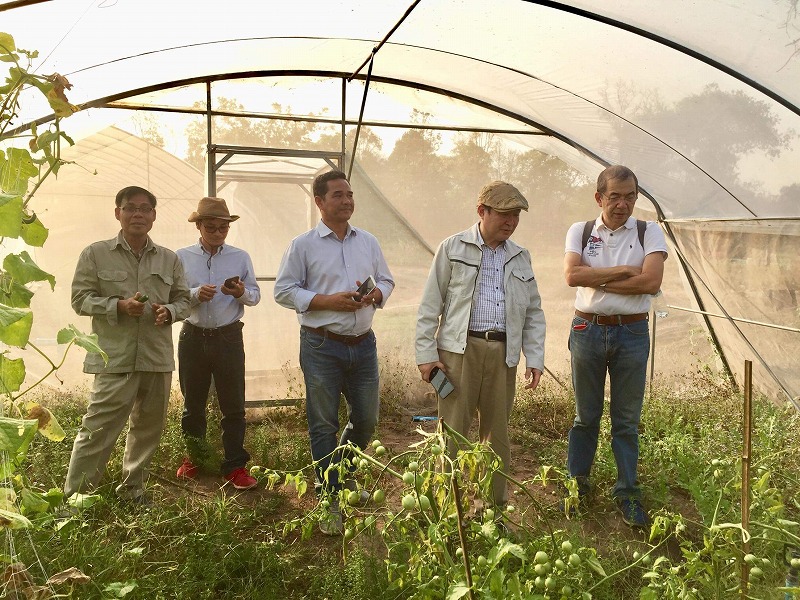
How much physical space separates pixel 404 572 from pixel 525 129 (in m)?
5.35

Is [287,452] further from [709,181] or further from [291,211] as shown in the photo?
[709,181]

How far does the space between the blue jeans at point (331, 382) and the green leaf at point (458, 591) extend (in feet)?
7.87

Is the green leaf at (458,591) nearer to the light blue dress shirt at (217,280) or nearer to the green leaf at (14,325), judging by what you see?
the green leaf at (14,325)

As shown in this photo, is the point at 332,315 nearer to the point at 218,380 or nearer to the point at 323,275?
the point at 323,275

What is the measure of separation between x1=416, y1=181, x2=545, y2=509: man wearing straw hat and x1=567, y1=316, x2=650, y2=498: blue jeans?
34 cm

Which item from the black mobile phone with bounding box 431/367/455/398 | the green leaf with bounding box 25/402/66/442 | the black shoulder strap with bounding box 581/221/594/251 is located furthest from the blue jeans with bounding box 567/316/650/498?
the green leaf with bounding box 25/402/66/442

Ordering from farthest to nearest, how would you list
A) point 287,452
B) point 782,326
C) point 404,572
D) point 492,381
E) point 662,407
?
point 662,407 → point 287,452 → point 782,326 → point 492,381 → point 404,572

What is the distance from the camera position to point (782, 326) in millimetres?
4609

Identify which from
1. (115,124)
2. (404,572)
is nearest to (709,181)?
(404,572)

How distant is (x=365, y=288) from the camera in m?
3.85

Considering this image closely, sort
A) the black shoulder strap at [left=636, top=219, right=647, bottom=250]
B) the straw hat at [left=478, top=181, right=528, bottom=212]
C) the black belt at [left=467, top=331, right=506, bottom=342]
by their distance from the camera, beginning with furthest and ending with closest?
1. the black shoulder strap at [left=636, top=219, right=647, bottom=250]
2. the black belt at [left=467, top=331, right=506, bottom=342]
3. the straw hat at [left=478, top=181, right=528, bottom=212]

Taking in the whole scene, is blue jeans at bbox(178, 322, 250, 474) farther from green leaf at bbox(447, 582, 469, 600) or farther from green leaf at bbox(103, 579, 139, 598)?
green leaf at bbox(447, 582, 469, 600)

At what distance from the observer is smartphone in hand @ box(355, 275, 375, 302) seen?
378cm

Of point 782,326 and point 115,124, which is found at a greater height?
point 115,124
